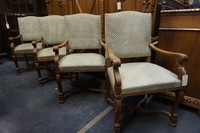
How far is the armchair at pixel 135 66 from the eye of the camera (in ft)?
3.59

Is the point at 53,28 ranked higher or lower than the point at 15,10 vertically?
lower

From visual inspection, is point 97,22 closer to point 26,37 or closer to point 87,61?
point 87,61

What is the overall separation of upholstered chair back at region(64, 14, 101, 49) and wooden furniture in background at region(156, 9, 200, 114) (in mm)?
827

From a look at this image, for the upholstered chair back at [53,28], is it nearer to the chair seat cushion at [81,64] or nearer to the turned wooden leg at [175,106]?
the chair seat cushion at [81,64]

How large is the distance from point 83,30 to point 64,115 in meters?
1.13

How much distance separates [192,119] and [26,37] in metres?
2.94

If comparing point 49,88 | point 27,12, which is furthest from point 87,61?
point 27,12

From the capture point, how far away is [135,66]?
1.39 m

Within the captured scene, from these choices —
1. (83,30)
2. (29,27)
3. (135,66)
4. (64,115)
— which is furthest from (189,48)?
(29,27)

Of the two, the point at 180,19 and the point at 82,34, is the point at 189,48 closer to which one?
the point at 180,19

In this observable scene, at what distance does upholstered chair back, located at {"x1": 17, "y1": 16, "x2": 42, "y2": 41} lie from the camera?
258 cm

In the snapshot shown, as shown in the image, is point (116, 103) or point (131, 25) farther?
point (131, 25)

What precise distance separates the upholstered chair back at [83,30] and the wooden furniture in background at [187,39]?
0.83 meters

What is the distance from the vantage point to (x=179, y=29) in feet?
4.66
